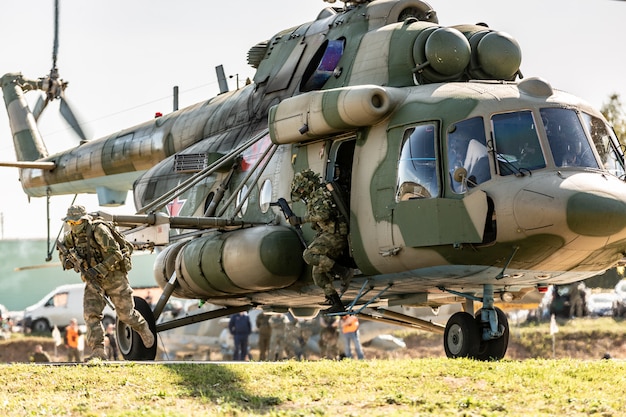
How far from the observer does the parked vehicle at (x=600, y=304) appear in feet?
120

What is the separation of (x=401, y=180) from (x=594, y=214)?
2163 millimetres

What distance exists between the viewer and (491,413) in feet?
26.2

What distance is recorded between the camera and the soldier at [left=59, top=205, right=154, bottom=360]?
12188 millimetres

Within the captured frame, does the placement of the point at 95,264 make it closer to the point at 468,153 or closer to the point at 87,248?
the point at 87,248

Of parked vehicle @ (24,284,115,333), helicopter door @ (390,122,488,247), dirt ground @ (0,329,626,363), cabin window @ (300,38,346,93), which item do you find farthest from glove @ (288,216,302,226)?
parked vehicle @ (24,284,115,333)

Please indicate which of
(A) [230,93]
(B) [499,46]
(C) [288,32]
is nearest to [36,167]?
(A) [230,93]

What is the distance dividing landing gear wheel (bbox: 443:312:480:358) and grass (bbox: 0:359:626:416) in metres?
0.69

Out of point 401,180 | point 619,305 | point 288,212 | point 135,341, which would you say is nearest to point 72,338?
point 135,341

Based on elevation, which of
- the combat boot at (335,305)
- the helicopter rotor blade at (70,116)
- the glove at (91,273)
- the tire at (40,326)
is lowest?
the tire at (40,326)

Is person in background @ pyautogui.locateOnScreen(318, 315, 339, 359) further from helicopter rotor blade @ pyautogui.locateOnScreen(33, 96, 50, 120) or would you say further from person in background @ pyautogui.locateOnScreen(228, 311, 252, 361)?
helicopter rotor blade @ pyautogui.locateOnScreen(33, 96, 50, 120)

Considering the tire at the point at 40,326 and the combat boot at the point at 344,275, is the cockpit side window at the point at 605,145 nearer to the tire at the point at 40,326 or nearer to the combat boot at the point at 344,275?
the combat boot at the point at 344,275

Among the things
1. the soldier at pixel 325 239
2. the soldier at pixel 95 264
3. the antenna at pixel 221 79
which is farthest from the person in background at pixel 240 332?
the soldier at pixel 325 239

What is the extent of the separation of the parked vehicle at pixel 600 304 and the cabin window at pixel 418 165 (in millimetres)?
26673

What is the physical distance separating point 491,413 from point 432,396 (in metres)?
0.83
